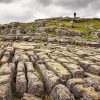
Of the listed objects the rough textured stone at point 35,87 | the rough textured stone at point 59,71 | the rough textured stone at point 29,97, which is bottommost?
the rough textured stone at point 29,97

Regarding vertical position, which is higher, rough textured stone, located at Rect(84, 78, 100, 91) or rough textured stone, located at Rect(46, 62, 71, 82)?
rough textured stone, located at Rect(46, 62, 71, 82)

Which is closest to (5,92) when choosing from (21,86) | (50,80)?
(21,86)

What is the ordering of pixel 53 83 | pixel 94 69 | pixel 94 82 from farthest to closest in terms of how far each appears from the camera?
pixel 94 69, pixel 94 82, pixel 53 83

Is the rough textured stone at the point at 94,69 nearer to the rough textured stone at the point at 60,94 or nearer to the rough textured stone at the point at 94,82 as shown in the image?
the rough textured stone at the point at 94,82

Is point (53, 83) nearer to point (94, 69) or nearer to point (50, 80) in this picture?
point (50, 80)

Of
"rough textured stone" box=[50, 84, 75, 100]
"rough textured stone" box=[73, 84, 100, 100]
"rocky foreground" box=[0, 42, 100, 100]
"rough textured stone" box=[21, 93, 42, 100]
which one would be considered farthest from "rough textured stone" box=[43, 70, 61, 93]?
"rough textured stone" box=[73, 84, 100, 100]

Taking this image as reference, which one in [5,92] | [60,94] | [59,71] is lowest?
[60,94]

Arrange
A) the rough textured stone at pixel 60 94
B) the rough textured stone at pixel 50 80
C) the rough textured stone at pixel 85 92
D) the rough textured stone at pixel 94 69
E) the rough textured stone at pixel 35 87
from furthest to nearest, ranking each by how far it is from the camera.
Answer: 1. the rough textured stone at pixel 94 69
2. the rough textured stone at pixel 50 80
3. the rough textured stone at pixel 35 87
4. the rough textured stone at pixel 60 94
5. the rough textured stone at pixel 85 92

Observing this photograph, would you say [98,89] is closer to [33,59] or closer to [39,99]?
[39,99]

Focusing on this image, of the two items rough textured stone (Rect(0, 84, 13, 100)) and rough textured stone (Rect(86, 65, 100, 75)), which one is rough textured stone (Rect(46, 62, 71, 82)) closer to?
rough textured stone (Rect(86, 65, 100, 75))

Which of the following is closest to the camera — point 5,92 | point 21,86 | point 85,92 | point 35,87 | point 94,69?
point 85,92

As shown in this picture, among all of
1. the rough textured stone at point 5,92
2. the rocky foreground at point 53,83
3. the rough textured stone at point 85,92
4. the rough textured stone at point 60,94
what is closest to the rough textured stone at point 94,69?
the rocky foreground at point 53,83

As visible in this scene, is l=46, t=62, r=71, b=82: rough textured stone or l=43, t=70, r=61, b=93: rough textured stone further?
l=46, t=62, r=71, b=82: rough textured stone

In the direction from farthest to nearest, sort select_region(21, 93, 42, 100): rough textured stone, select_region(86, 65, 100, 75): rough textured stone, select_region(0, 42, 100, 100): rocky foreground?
1. select_region(86, 65, 100, 75): rough textured stone
2. select_region(21, 93, 42, 100): rough textured stone
3. select_region(0, 42, 100, 100): rocky foreground
